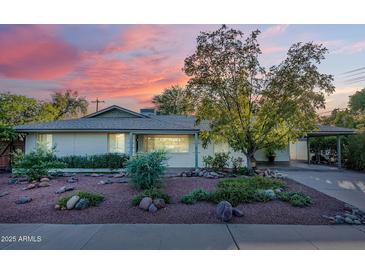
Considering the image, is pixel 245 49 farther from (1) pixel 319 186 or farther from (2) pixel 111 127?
(2) pixel 111 127

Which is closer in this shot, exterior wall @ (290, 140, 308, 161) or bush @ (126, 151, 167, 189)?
bush @ (126, 151, 167, 189)

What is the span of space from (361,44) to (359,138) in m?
9.57

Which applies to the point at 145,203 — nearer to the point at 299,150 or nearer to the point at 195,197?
the point at 195,197

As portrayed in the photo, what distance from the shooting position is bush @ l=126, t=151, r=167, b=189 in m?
7.23

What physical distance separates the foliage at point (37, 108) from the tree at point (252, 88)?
13.0 m

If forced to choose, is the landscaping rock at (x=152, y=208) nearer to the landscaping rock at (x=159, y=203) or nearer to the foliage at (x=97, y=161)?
the landscaping rock at (x=159, y=203)

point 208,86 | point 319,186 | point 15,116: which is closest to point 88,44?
point 208,86

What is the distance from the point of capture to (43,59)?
7945mm

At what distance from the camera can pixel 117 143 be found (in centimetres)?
1466

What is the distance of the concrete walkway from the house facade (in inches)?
314

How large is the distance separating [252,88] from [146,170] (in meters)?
5.41

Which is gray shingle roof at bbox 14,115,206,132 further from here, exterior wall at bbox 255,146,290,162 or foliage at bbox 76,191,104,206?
foliage at bbox 76,191,104,206

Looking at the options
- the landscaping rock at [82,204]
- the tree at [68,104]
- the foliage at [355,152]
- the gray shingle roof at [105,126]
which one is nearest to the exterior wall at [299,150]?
the foliage at [355,152]

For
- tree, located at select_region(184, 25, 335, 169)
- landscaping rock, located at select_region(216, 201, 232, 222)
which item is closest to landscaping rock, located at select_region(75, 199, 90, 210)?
landscaping rock, located at select_region(216, 201, 232, 222)
